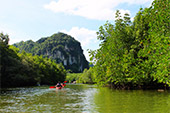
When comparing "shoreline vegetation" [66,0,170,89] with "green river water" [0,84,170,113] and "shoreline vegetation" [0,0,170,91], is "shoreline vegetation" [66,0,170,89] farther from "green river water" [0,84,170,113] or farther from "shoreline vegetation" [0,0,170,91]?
"green river water" [0,84,170,113]

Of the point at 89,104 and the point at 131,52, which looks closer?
the point at 89,104

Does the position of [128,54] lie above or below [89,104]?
above

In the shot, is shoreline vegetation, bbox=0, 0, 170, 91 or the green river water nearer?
the green river water

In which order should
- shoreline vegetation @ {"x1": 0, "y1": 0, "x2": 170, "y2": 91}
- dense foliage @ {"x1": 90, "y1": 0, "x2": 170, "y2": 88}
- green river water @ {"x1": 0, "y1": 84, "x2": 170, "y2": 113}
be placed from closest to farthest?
green river water @ {"x1": 0, "y1": 84, "x2": 170, "y2": 113}
shoreline vegetation @ {"x1": 0, "y1": 0, "x2": 170, "y2": 91}
dense foliage @ {"x1": 90, "y1": 0, "x2": 170, "y2": 88}

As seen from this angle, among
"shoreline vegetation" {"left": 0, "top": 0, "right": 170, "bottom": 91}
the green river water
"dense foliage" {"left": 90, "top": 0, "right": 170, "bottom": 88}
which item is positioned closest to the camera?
the green river water

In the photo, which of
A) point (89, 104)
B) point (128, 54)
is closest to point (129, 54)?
point (128, 54)

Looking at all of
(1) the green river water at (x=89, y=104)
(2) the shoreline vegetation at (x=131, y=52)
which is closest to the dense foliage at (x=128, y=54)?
(2) the shoreline vegetation at (x=131, y=52)

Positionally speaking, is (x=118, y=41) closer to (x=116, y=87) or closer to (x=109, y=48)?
(x=109, y=48)

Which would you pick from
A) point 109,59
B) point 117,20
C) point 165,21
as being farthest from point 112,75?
point 165,21

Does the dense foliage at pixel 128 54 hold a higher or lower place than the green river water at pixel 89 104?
higher

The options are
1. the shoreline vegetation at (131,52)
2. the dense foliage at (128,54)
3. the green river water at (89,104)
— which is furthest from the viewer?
the dense foliage at (128,54)

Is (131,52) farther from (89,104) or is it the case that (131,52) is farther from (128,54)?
(89,104)

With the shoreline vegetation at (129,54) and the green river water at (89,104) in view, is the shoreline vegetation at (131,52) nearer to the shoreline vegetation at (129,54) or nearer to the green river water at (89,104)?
the shoreline vegetation at (129,54)

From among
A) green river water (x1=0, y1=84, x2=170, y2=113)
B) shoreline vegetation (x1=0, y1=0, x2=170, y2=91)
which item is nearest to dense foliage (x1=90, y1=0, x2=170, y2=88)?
shoreline vegetation (x1=0, y1=0, x2=170, y2=91)
